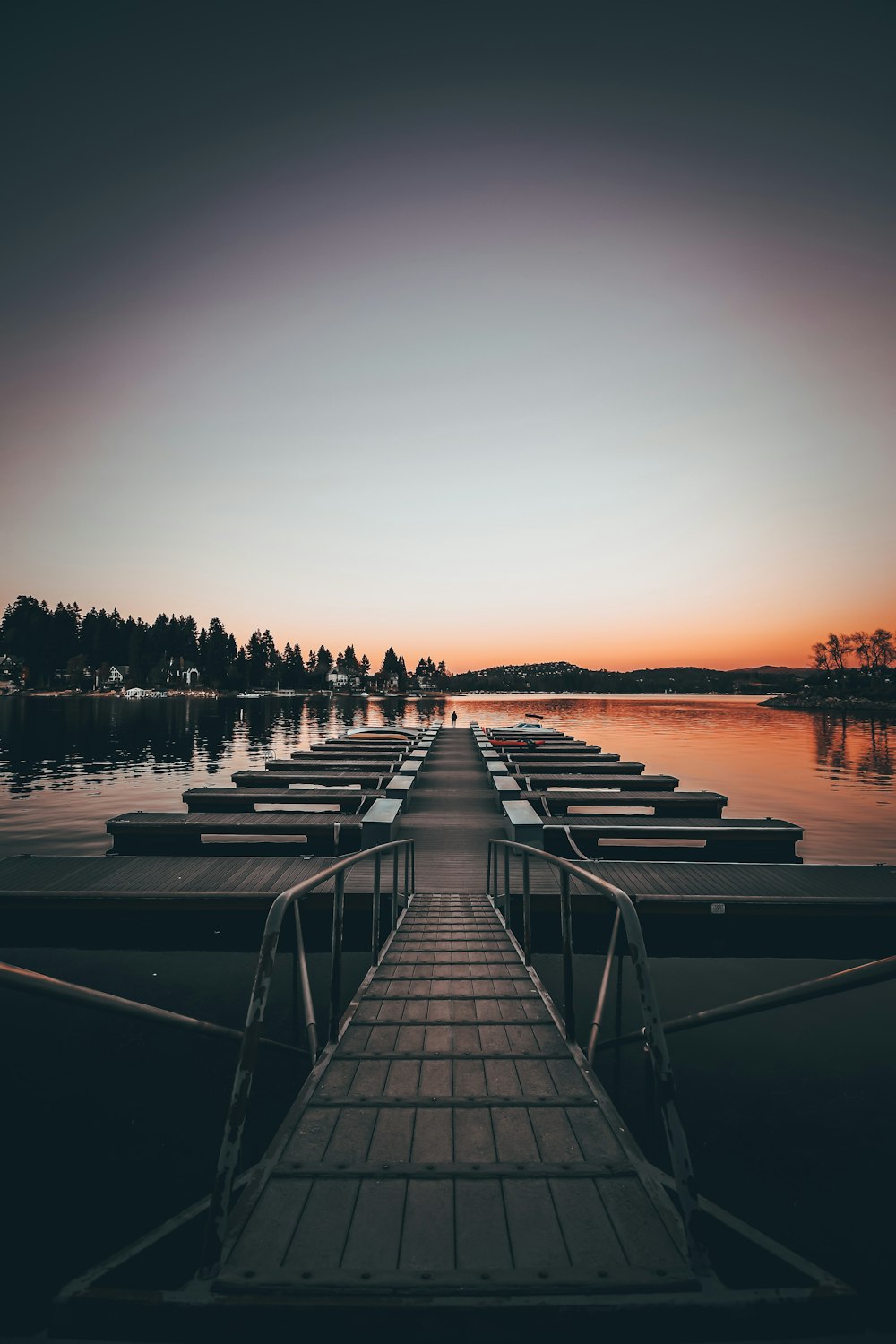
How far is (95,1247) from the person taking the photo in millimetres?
4852

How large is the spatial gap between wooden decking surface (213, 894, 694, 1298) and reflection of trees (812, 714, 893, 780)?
40.3 metres

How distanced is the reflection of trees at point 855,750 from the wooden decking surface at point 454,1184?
1588 inches

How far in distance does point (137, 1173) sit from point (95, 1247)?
77cm

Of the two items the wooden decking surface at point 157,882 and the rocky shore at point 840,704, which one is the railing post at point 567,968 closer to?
the wooden decking surface at point 157,882

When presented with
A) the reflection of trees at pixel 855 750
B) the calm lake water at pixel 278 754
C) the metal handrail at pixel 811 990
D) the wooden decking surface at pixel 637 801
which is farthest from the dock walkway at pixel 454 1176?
the reflection of trees at pixel 855 750

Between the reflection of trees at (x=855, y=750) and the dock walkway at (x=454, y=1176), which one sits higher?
the dock walkway at (x=454, y=1176)

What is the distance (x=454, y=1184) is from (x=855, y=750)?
60724 millimetres

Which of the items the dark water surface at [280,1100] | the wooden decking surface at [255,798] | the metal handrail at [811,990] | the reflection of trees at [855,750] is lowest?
the reflection of trees at [855,750]

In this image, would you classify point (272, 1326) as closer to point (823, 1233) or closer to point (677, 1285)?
point (677, 1285)

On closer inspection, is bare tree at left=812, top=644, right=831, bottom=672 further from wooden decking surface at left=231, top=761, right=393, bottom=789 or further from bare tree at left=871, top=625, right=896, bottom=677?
wooden decking surface at left=231, top=761, right=393, bottom=789

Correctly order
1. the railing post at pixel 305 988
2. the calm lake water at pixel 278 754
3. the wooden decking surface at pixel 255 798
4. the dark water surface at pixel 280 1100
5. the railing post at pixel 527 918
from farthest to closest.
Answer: the calm lake water at pixel 278 754
the wooden decking surface at pixel 255 798
the railing post at pixel 527 918
the dark water surface at pixel 280 1100
the railing post at pixel 305 988

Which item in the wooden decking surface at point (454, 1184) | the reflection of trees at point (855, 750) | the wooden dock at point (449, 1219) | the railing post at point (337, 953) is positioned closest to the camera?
the wooden dock at point (449, 1219)

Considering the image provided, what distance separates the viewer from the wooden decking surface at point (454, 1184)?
8.11ft

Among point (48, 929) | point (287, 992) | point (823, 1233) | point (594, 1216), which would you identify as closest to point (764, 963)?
point (823, 1233)
